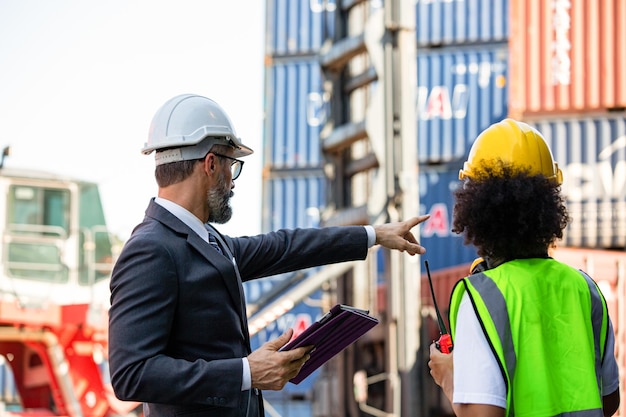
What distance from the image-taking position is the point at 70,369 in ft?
53.7

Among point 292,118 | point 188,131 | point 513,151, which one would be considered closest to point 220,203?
point 188,131

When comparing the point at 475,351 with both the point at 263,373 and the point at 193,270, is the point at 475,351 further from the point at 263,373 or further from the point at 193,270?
the point at 193,270

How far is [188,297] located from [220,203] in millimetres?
354

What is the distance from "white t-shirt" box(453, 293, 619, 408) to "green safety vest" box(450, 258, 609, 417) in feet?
0.06

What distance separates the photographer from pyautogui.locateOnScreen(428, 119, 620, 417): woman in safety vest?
8.81 ft

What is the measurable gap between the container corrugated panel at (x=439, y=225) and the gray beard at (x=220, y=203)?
18.6 metres

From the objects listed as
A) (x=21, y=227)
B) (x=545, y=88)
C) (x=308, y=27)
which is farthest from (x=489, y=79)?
(x=21, y=227)

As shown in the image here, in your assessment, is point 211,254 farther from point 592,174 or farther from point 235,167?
point 592,174

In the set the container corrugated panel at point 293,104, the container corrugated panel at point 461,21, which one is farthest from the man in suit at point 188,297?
the container corrugated panel at point 293,104

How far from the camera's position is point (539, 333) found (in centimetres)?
272

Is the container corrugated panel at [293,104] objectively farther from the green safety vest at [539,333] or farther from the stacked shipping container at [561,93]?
the green safety vest at [539,333]

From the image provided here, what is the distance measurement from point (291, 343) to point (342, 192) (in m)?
9.03

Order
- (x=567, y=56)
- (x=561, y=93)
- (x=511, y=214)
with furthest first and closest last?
(x=567, y=56)
(x=561, y=93)
(x=511, y=214)

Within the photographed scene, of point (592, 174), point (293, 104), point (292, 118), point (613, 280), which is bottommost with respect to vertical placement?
point (613, 280)
